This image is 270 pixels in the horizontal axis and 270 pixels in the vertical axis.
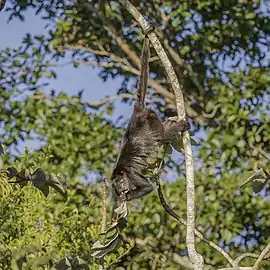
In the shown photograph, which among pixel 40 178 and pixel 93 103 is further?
pixel 93 103

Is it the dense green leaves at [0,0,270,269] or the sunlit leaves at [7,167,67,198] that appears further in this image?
the dense green leaves at [0,0,270,269]

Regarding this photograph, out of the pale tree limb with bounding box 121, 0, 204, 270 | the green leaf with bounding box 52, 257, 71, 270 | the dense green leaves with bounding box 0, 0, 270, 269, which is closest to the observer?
the pale tree limb with bounding box 121, 0, 204, 270

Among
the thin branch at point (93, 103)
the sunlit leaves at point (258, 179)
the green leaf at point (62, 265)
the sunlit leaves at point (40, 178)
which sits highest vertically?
the thin branch at point (93, 103)

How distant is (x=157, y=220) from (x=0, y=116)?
34.2 inches

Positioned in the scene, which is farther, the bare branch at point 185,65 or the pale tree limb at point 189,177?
the bare branch at point 185,65

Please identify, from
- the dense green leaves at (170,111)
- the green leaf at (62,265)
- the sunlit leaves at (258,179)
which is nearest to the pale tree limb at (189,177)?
the sunlit leaves at (258,179)

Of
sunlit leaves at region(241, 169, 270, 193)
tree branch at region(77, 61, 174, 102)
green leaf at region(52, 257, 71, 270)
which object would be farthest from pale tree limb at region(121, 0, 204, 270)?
tree branch at region(77, 61, 174, 102)

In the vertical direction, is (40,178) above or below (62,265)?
above

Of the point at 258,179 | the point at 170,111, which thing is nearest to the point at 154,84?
the point at 170,111

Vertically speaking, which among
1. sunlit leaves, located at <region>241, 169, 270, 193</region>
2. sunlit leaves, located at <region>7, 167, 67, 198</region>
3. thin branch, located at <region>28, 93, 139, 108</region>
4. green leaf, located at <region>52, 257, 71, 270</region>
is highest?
thin branch, located at <region>28, 93, 139, 108</region>

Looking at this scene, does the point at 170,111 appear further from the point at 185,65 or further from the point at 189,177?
the point at 189,177

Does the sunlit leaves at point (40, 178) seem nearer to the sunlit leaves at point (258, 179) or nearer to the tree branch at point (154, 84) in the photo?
the sunlit leaves at point (258, 179)

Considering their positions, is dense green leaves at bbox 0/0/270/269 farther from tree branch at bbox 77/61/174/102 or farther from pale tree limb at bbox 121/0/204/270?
pale tree limb at bbox 121/0/204/270

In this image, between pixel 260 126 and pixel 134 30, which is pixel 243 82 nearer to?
pixel 260 126
